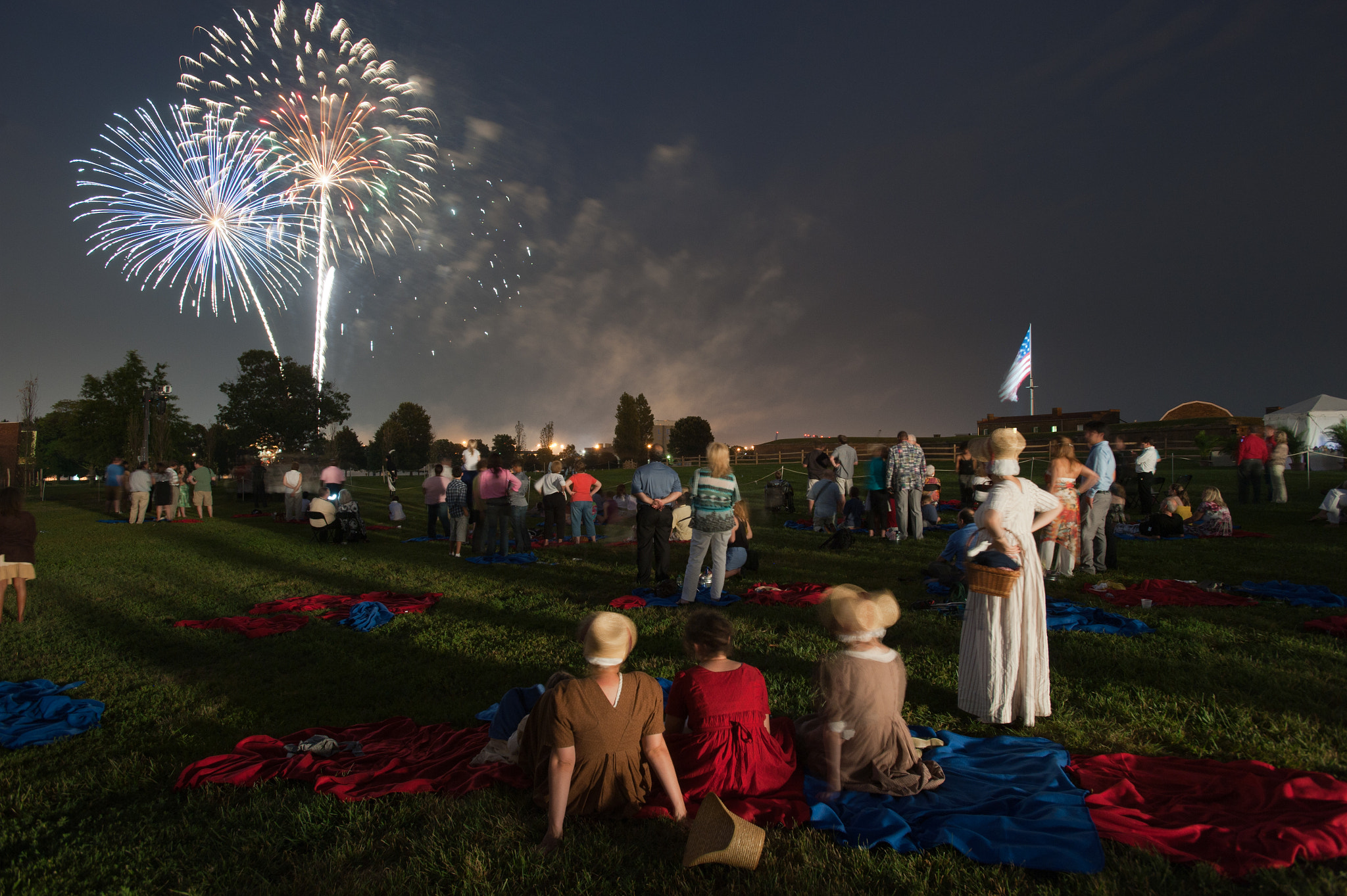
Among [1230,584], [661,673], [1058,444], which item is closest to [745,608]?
[661,673]

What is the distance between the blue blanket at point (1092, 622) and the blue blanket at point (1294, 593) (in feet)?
7.82

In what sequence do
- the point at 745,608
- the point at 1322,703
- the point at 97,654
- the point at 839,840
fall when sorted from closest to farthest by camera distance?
the point at 839,840 → the point at 1322,703 → the point at 97,654 → the point at 745,608

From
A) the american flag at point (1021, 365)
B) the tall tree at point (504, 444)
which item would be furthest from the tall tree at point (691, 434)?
the american flag at point (1021, 365)

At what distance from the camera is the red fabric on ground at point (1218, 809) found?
2.81 metres

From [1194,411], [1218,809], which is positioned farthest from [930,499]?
[1194,411]

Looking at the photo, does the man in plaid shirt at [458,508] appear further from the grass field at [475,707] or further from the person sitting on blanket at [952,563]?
the person sitting on blanket at [952,563]

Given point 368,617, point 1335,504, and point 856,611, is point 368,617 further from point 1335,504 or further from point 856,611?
point 1335,504

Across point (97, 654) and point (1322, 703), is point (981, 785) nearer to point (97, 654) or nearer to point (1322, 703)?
point (1322, 703)

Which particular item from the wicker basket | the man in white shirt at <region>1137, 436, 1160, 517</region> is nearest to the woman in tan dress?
the wicker basket

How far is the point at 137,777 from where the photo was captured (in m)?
4.03

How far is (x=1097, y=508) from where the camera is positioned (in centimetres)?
956

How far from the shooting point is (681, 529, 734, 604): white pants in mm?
8031

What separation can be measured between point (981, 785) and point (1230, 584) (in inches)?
299

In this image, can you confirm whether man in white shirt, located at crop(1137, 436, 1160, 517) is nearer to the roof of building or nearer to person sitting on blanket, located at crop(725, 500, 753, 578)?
person sitting on blanket, located at crop(725, 500, 753, 578)
